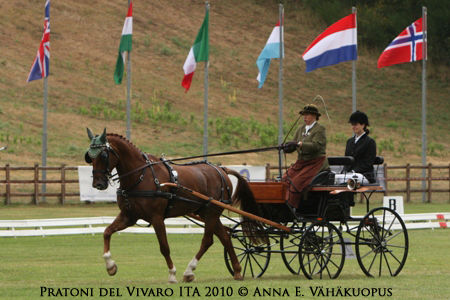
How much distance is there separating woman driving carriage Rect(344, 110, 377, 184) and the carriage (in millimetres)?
302

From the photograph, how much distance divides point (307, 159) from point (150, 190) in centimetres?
241

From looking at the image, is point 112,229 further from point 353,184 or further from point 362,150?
point 362,150

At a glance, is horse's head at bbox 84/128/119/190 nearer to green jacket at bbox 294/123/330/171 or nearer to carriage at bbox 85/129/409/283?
carriage at bbox 85/129/409/283

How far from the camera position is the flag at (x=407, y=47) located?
29.4m

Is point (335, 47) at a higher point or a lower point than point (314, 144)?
higher

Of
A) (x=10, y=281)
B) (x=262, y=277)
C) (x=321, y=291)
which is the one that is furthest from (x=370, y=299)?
(x=10, y=281)

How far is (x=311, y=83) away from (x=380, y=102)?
5.51 meters

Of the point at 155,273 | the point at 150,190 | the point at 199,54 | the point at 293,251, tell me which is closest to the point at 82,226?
the point at 199,54

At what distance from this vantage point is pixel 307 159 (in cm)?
1241

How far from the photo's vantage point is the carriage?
11375 mm

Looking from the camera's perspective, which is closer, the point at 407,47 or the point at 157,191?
the point at 157,191

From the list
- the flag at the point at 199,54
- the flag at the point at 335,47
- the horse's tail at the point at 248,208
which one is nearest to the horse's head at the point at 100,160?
the horse's tail at the point at 248,208

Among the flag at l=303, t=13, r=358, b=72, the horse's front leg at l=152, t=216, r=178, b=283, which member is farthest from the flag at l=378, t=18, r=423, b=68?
the horse's front leg at l=152, t=216, r=178, b=283

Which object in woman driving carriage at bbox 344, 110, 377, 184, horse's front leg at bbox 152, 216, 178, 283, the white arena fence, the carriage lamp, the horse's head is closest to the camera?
the horse's head
